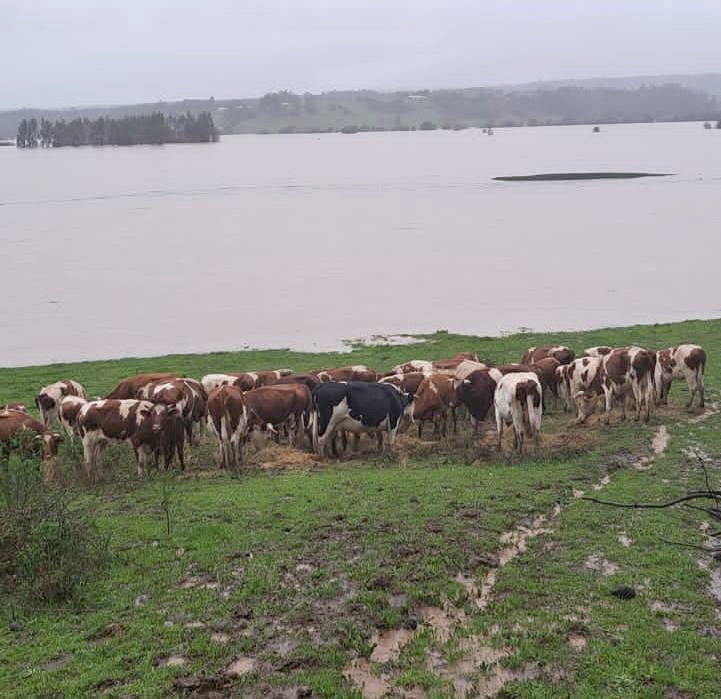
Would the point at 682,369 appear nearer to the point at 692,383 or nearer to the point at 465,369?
the point at 692,383

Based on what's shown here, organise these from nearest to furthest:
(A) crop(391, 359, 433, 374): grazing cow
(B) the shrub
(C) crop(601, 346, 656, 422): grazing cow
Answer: (B) the shrub, (C) crop(601, 346, 656, 422): grazing cow, (A) crop(391, 359, 433, 374): grazing cow

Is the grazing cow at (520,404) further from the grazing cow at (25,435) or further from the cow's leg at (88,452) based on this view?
the grazing cow at (25,435)

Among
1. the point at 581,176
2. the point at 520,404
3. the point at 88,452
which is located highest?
the point at 581,176

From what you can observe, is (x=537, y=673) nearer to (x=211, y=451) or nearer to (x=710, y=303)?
(x=211, y=451)

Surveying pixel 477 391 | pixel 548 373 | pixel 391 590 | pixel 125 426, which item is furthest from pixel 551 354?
pixel 391 590

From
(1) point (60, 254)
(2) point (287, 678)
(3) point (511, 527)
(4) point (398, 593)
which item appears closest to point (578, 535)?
(3) point (511, 527)

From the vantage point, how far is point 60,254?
175 ft

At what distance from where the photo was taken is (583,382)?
60.6 feet

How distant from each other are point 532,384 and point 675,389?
625 cm

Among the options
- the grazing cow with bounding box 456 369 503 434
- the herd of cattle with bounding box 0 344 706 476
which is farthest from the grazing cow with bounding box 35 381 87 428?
→ the grazing cow with bounding box 456 369 503 434

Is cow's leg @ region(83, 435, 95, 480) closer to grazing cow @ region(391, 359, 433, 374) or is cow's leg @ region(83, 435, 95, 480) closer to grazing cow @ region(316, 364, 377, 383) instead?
grazing cow @ region(316, 364, 377, 383)

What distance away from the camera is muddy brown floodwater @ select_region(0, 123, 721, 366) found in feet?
110

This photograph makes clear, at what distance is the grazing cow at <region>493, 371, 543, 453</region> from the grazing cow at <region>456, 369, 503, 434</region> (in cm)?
98

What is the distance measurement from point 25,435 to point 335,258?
37.2 m
